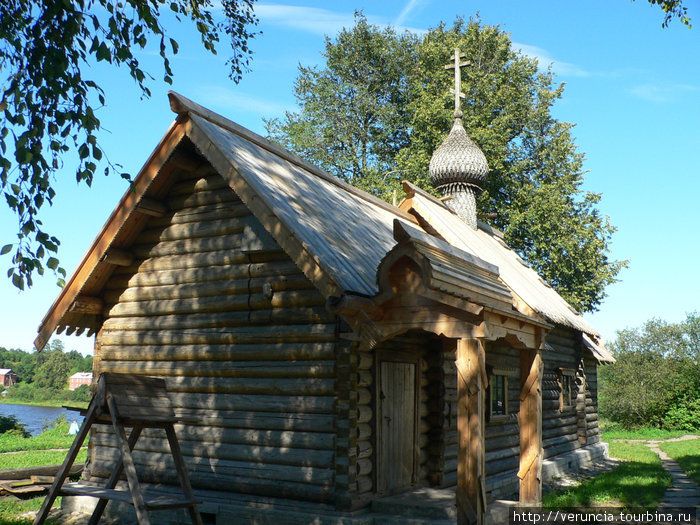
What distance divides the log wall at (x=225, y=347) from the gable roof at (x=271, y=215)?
2.07ft

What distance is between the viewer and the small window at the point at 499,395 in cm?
1444

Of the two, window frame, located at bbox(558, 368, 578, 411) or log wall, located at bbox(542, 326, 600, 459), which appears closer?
log wall, located at bbox(542, 326, 600, 459)

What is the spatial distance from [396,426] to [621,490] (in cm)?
554

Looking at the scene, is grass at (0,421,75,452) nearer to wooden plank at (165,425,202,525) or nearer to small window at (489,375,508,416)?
small window at (489,375,508,416)

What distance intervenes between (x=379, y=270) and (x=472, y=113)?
Answer: 2347 centimetres

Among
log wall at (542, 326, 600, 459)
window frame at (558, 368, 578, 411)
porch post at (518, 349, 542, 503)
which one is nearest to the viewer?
porch post at (518, 349, 542, 503)

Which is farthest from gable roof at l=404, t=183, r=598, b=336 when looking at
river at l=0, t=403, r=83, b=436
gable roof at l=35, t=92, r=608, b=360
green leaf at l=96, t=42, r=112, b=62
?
river at l=0, t=403, r=83, b=436

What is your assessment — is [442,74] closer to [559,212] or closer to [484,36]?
[484,36]

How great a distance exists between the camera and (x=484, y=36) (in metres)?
31.0

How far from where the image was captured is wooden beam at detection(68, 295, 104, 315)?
38.9 ft

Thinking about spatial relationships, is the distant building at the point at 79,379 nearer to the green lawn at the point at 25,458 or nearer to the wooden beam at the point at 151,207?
the green lawn at the point at 25,458

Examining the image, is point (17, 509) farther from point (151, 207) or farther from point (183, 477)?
point (151, 207)

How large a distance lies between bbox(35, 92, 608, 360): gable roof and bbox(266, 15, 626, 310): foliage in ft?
50.4

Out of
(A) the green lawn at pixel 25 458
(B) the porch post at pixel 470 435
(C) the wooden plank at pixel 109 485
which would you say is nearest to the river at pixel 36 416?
(A) the green lawn at pixel 25 458
